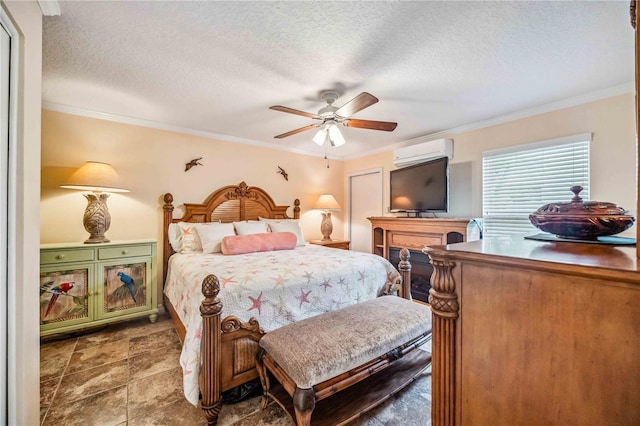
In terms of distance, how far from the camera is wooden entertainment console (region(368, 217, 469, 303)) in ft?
9.95

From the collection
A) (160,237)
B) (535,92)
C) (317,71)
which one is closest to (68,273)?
(160,237)

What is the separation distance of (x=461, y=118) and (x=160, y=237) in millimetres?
3988

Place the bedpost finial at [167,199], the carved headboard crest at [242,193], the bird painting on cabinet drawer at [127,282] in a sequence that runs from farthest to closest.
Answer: the carved headboard crest at [242,193], the bedpost finial at [167,199], the bird painting on cabinet drawer at [127,282]

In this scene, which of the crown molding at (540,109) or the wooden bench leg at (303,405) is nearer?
the wooden bench leg at (303,405)

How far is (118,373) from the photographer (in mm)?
1976

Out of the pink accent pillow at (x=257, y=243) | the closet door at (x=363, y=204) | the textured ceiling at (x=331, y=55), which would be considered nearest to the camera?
the textured ceiling at (x=331, y=55)

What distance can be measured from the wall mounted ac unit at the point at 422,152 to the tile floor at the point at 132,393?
264cm

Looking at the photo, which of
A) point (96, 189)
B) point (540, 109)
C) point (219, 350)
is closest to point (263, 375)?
point (219, 350)

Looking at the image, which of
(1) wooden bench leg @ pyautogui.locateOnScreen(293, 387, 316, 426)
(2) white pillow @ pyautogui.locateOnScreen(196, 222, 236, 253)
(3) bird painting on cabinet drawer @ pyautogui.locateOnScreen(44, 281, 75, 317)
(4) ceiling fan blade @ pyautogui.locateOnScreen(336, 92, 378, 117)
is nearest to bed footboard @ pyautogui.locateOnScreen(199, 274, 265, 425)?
(1) wooden bench leg @ pyautogui.locateOnScreen(293, 387, 316, 426)

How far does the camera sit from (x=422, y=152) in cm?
359

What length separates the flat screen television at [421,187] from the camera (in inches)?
127

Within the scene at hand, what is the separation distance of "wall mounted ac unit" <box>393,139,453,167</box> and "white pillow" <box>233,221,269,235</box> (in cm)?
228

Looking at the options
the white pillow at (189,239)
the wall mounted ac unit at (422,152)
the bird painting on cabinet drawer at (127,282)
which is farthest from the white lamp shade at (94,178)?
the wall mounted ac unit at (422,152)

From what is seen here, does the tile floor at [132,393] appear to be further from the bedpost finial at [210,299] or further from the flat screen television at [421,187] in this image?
the flat screen television at [421,187]
